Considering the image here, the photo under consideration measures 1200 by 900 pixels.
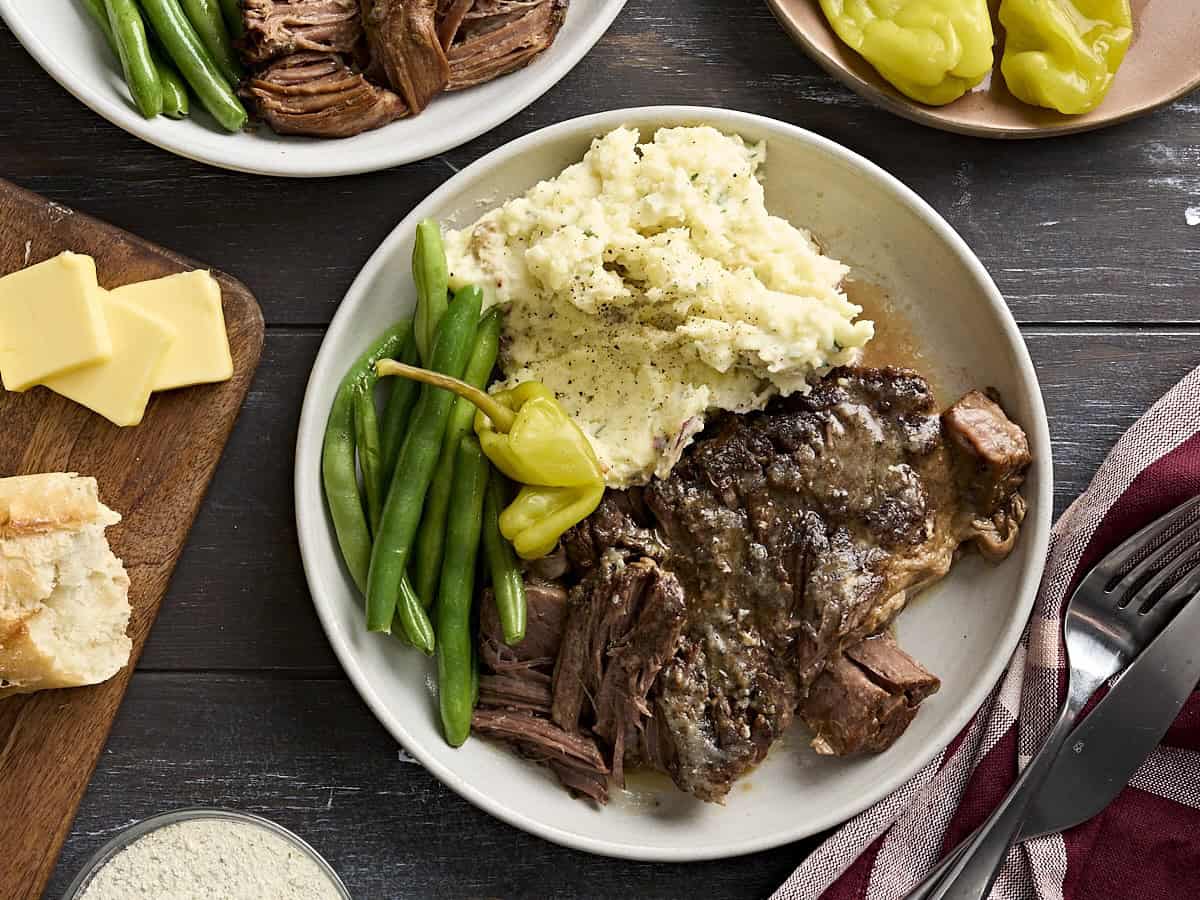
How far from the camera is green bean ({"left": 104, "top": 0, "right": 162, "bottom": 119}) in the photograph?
3.13 m

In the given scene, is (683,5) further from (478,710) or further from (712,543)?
(478,710)

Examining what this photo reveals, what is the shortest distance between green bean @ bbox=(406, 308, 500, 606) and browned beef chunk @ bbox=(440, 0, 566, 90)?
0.77 m

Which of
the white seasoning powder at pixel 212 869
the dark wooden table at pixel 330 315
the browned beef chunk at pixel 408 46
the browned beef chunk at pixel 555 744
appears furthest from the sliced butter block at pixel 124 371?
the browned beef chunk at pixel 555 744

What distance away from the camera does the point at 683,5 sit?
364 centimetres

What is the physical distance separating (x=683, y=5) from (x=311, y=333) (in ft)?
5.55

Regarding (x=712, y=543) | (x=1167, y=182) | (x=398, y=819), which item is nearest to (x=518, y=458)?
(x=712, y=543)

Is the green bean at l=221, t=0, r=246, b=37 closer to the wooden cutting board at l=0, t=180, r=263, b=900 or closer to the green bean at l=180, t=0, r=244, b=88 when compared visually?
the green bean at l=180, t=0, r=244, b=88

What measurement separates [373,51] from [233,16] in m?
0.44

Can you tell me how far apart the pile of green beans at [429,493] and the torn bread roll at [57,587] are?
0.70 metres

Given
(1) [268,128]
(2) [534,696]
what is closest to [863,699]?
(2) [534,696]

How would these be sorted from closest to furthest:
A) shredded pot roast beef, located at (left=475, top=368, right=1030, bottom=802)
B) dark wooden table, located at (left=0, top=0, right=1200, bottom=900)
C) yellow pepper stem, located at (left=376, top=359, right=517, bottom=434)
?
yellow pepper stem, located at (left=376, top=359, right=517, bottom=434), shredded pot roast beef, located at (left=475, top=368, right=1030, bottom=802), dark wooden table, located at (left=0, top=0, right=1200, bottom=900)

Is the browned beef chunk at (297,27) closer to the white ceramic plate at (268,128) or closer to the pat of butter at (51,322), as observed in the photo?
the white ceramic plate at (268,128)

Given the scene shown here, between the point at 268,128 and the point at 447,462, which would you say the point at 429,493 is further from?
the point at 268,128

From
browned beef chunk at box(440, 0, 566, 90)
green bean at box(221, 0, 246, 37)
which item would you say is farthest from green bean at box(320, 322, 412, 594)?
green bean at box(221, 0, 246, 37)
